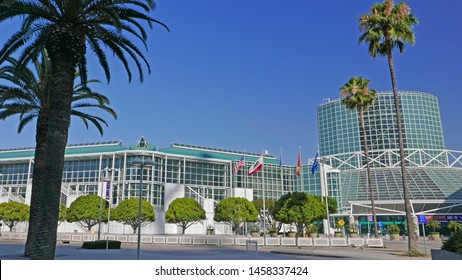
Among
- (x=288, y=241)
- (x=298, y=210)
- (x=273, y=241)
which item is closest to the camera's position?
(x=288, y=241)

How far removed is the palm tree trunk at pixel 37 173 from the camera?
21.2 meters

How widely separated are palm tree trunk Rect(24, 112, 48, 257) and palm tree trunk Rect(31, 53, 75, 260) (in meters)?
6.27

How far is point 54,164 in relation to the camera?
1552cm

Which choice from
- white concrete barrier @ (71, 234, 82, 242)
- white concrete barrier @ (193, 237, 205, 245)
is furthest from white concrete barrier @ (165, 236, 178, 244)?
white concrete barrier @ (71, 234, 82, 242)

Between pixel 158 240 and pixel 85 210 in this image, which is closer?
pixel 158 240

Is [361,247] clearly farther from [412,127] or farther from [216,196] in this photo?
[412,127]

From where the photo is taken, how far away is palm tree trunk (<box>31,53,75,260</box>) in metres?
15.1

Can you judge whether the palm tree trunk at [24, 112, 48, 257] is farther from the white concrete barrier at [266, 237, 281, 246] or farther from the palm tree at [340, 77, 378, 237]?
the palm tree at [340, 77, 378, 237]

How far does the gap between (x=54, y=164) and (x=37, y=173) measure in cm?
762

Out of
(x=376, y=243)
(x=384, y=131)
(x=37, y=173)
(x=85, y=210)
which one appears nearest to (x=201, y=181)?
(x=85, y=210)

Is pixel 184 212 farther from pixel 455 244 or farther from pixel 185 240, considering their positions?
pixel 455 244
